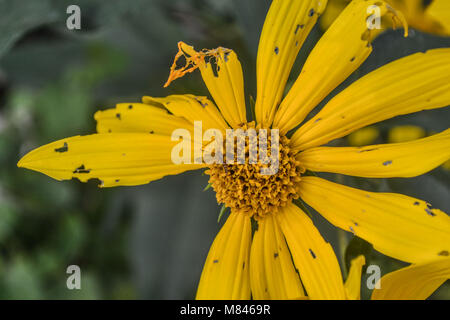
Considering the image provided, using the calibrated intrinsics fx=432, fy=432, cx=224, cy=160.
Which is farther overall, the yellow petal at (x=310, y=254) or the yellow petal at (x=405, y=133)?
the yellow petal at (x=405, y=133)

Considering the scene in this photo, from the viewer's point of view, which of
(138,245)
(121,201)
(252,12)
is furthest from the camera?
(121,201)

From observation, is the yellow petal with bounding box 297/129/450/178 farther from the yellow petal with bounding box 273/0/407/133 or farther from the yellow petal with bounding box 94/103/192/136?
the yellow petal with bounding box 94/103/192/136

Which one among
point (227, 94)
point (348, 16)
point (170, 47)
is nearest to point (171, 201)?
point (170, 47)

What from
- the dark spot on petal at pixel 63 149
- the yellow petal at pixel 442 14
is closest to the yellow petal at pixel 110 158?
the dark spot on petal at pixel 63 149

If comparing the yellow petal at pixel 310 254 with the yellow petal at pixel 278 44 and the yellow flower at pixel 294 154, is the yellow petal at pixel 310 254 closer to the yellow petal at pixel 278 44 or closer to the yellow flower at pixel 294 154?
the yellow flower at pixel 294 154

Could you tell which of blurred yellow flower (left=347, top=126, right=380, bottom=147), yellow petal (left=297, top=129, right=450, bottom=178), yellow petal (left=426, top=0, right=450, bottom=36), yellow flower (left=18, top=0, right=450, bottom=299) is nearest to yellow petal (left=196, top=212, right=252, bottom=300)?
yellow flower (left=18, top=0, right=450, bottom=299)
